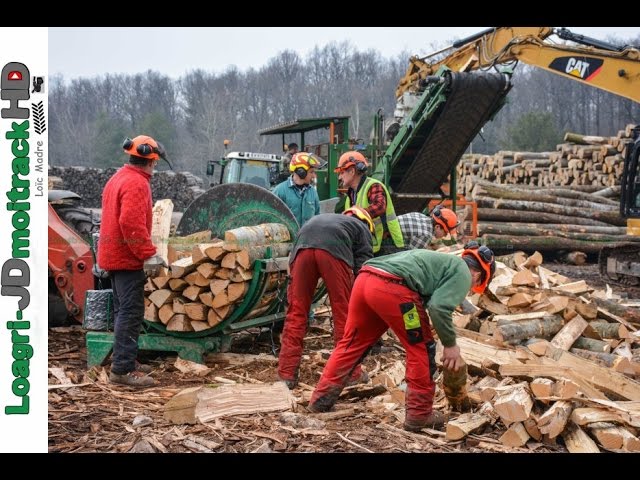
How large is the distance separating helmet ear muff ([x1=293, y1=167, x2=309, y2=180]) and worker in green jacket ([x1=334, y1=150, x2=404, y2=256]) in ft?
1.77

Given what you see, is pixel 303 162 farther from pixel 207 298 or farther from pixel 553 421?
pixel 553 421

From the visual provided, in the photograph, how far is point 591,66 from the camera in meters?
14.0

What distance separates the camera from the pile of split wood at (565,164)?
62.1 feet

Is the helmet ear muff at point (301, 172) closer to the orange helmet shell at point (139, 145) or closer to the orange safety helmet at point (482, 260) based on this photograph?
the orange helmet shell at point (139, 145)

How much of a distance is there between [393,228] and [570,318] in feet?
6.84

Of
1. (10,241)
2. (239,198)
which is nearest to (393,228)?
(239,198)

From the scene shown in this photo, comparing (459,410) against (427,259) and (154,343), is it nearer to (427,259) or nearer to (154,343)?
(427,259)

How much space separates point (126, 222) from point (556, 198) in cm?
1323

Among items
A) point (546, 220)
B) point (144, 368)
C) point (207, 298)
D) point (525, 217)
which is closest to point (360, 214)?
point (207, 298)

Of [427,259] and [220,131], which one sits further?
[220,131]

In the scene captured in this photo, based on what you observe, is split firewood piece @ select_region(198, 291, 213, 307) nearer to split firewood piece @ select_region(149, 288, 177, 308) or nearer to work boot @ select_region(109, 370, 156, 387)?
split firewood piece @ select_region(149, 288, 177, 308)

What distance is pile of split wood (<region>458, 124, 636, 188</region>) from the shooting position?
18938mm

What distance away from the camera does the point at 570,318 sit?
26.4 feet

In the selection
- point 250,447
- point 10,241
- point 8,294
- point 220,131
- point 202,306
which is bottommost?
point 250,447
